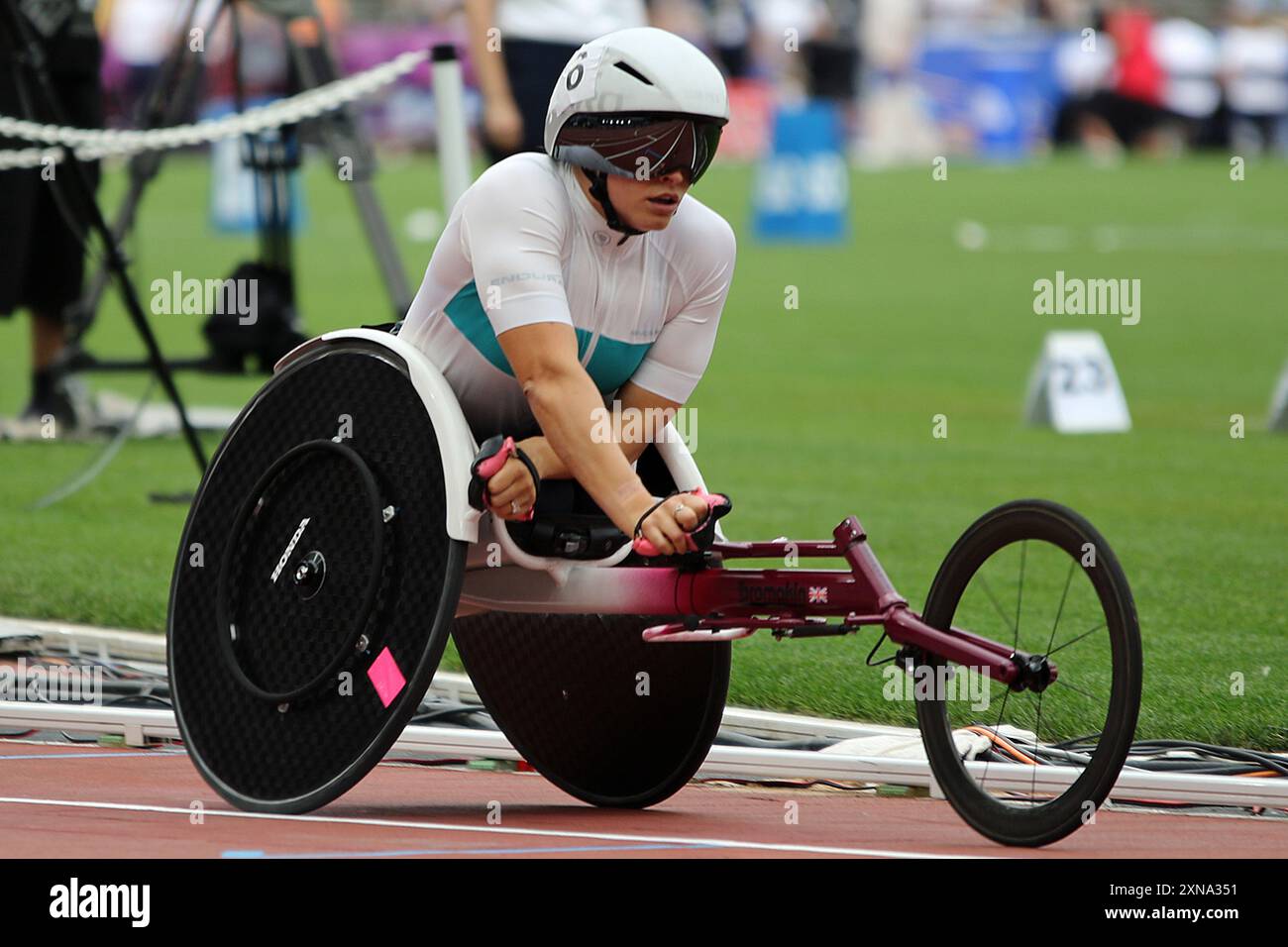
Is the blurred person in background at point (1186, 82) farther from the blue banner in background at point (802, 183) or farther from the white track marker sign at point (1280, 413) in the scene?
the white track marker sign at point (1280, 413)

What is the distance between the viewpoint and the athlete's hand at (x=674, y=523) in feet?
17.4

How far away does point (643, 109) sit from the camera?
549 centimetres

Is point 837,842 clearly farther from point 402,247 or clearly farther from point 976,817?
point 402,247

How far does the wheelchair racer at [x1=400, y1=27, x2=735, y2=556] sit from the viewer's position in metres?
5.44

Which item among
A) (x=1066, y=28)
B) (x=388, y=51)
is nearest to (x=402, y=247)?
(x=388, y=51)

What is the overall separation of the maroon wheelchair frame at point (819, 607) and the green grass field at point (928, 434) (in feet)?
5.01

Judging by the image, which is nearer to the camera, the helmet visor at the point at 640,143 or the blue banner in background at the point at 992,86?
the helmet visor at the point at 640,143

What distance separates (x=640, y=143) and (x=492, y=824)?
1516 mm

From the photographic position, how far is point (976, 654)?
5016 mm
